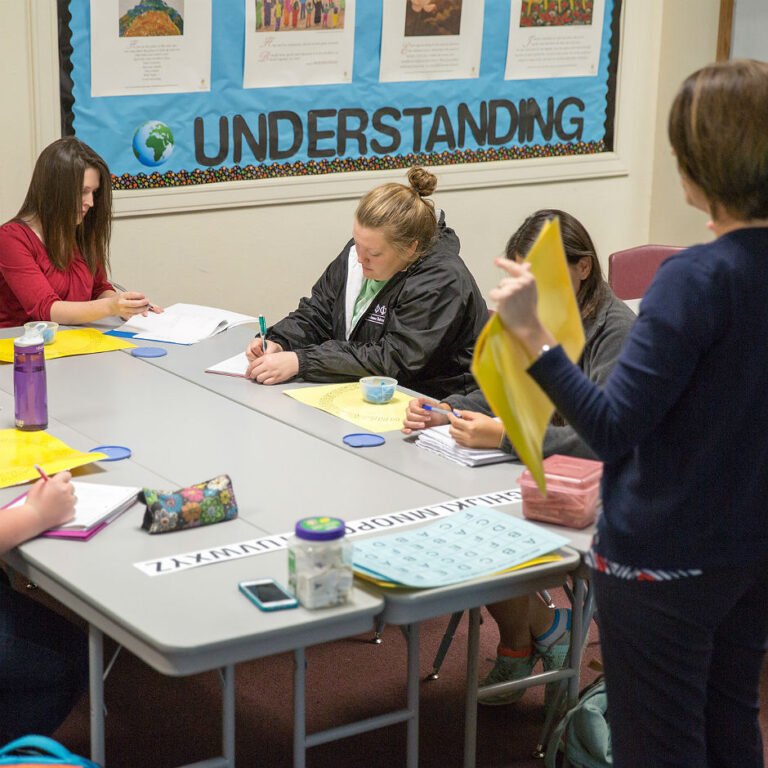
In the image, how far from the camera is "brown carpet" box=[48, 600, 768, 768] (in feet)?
8.28

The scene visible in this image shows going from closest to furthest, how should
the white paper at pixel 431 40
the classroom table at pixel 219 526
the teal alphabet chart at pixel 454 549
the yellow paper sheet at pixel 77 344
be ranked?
the classroom table at pixel 219 526 → the teal alphabet chart at pixel 454 549 → the yellow paper sheet at pixel 77 344 → the white paper at pixel 431 40

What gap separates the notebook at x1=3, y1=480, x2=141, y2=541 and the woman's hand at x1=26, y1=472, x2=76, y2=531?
0.02 metres

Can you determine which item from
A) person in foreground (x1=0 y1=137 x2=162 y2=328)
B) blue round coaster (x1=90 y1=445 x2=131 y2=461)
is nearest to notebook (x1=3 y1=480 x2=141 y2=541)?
blue round coaster (x1=90 y1=445 x2=131 y2=461)

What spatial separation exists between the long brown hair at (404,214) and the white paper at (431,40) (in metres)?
1.85

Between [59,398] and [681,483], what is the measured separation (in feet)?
5.60

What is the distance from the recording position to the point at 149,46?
420 centimetres

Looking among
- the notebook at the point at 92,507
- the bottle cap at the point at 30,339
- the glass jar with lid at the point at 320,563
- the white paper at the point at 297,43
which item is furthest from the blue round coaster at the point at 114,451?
the white paper at the point at 297,43

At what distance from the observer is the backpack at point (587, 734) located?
2.27m

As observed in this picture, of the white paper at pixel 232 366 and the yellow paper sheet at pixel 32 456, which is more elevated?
the yellow paper sheet at pixel 32 456

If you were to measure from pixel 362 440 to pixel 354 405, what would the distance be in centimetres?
28

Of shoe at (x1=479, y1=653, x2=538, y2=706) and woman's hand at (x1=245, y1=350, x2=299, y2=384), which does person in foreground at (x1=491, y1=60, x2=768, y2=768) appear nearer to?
shoe at (x1=479, y1=653, x2=538, y2=706)

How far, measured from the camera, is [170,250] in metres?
4.43

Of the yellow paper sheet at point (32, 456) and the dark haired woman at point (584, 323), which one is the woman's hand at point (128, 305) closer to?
the yellow paper sheet at point (32, 456)

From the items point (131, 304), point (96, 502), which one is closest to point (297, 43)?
point (131, 304)
